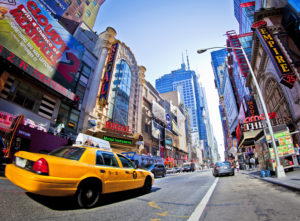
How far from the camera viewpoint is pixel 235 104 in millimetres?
60250

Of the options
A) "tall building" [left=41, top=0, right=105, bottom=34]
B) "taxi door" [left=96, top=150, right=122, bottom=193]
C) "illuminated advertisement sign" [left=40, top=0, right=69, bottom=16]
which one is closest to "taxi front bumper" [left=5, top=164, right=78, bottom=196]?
"taxi door" [left=96, top=150, right=122, bottom=193]

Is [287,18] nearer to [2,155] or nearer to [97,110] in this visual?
[97,110]

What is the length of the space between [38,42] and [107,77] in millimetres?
10722

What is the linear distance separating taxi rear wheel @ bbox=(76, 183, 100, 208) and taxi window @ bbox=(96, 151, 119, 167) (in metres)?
0.64

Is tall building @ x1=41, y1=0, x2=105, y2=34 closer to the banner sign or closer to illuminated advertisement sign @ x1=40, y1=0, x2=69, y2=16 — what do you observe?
illuminated advertisement sign @ x1=40, y1=0, x2=69, y2=16

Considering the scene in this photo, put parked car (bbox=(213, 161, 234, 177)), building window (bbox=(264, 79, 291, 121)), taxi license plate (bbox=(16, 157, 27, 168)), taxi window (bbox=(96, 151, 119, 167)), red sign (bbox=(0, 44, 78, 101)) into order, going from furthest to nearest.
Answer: building window (bbox=(264, 79, 291, 121))
parked car (bbox=(213, 161, 234, 177))
red sign (bbox=(0, 44, 78, 101))
taxi window (bbox=(96, 151, 119, 167))
taxi license plate (bbox=(16, 157, 27, 168))

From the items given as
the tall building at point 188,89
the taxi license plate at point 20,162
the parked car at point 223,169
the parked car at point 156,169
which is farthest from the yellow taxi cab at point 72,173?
the tall building at point 188,89

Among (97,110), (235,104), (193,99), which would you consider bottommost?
(97,110)

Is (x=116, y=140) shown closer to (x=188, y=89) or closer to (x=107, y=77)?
(x=107, y=77)

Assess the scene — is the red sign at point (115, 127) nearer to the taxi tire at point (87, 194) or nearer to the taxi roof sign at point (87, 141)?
the taxi roof sign at point (87, 141)

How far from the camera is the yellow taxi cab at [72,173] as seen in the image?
9.70 feet

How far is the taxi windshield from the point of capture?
3.74 meters

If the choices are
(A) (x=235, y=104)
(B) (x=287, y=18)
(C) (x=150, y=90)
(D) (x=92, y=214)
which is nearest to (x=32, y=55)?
(D) (x=92, y=214)

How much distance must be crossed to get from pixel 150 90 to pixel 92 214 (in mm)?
49554
